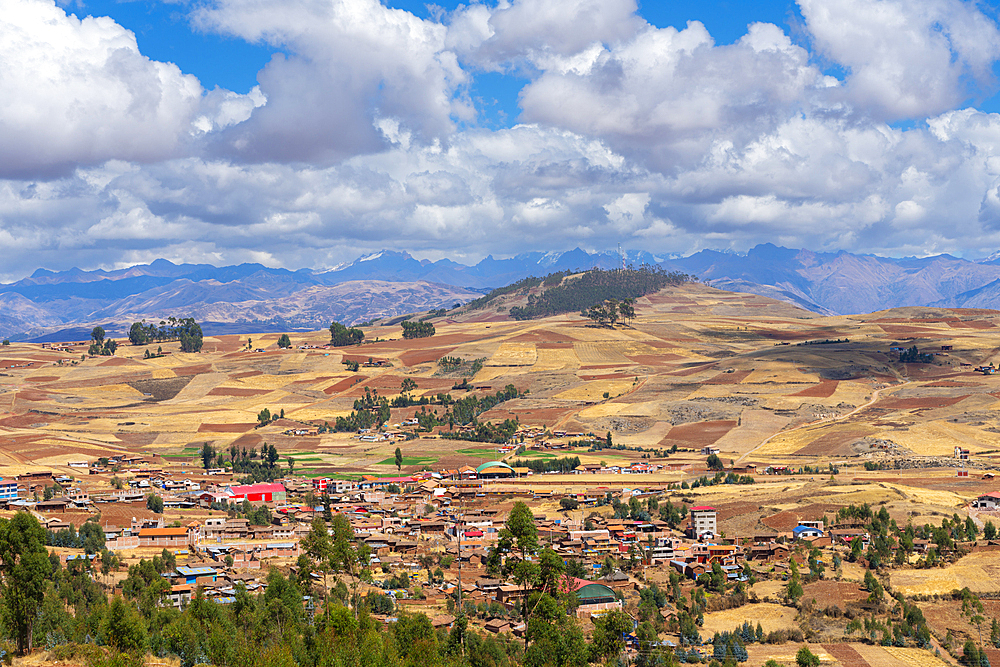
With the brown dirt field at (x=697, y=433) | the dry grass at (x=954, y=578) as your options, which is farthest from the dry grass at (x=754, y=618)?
the brown dirt field at (x=697, y=433)

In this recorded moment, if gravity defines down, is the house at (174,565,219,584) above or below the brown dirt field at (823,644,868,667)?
above

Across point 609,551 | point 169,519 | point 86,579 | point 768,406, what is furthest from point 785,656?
point 768,406

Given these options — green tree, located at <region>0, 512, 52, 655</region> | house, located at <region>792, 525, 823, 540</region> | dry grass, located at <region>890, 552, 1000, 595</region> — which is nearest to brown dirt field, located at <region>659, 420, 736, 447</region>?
house, located at <region>792, 525, 823, 540</region>

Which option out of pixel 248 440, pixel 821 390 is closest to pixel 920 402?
pixel 821 390

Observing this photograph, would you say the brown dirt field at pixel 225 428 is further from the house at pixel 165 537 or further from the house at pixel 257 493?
the house at pixel 165 537

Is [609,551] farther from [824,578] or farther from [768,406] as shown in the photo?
[768,406]

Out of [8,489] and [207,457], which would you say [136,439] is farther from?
[8,489]

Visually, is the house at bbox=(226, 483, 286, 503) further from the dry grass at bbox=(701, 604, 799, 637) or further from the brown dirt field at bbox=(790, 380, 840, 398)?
the brown dirt field at bbox=(790, 380, 840, 398)
